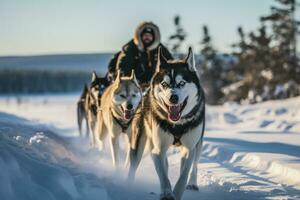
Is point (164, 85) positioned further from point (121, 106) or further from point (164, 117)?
point (121, 106)

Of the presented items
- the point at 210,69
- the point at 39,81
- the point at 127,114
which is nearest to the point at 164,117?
the point at 127,114

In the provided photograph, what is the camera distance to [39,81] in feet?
247

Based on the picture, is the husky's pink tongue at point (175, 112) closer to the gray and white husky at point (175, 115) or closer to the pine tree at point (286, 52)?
the gray and white husky at point (175, 115)

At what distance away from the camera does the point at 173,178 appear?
7.08 m

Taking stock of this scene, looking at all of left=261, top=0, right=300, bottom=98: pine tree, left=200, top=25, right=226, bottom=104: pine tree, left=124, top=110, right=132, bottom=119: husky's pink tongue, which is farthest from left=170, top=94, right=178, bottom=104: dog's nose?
left=200, top=25, right=226, bottom=104: pine tree

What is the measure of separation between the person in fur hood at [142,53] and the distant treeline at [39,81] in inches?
1657

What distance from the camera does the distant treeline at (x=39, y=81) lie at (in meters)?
59.8

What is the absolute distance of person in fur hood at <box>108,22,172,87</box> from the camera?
8367 mm

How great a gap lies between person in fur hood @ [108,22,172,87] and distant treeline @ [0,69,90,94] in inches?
1657

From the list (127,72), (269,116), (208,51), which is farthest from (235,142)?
(208,51)

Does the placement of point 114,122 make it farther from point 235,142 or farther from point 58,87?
point 58,87

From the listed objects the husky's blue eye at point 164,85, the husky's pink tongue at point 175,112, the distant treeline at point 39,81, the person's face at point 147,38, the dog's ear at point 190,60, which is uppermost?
the person's face at point 147,38

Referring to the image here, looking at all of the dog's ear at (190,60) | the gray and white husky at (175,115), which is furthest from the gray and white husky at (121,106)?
the dog's ear at (190,60)

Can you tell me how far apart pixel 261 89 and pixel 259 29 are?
5.51 metres
